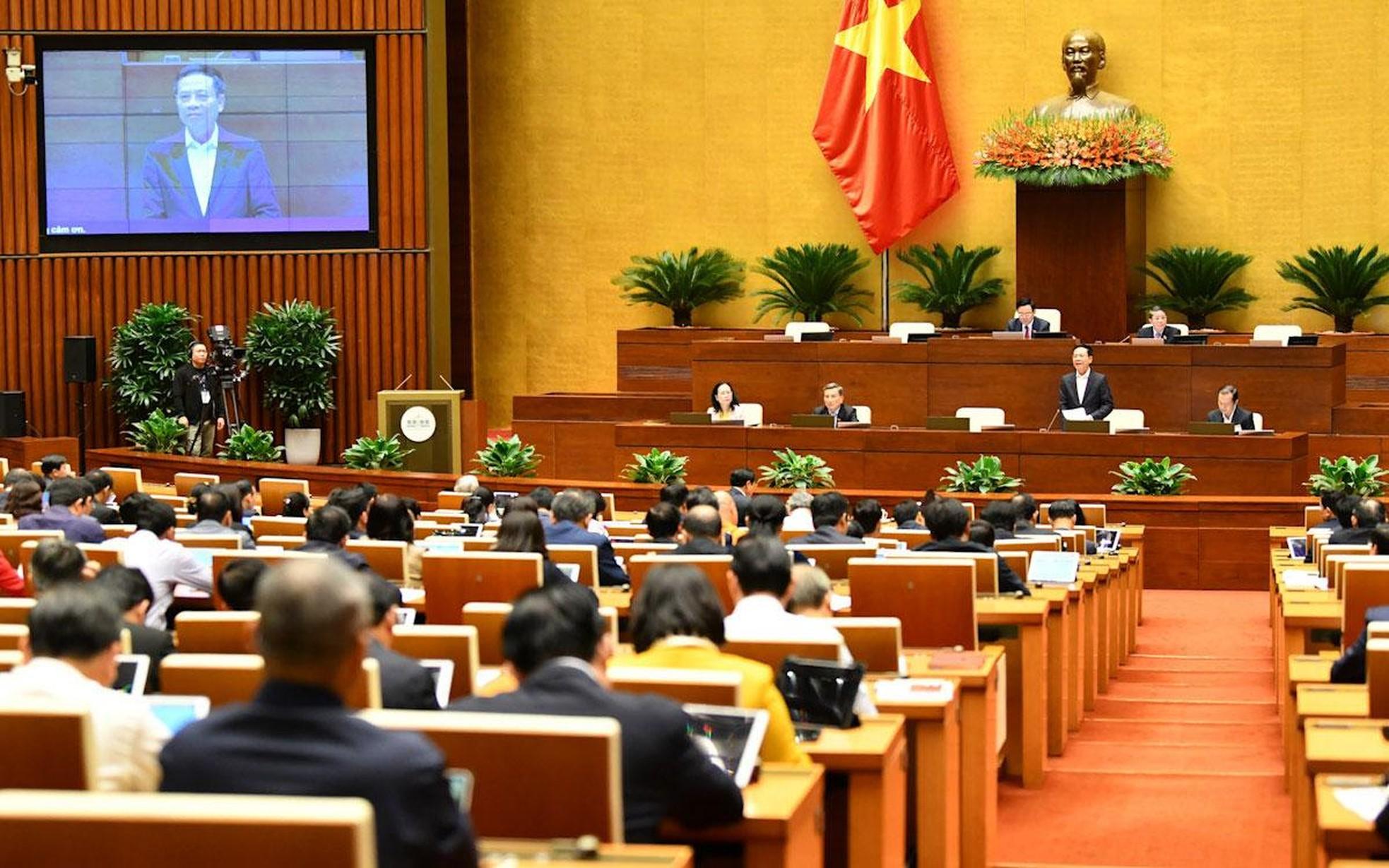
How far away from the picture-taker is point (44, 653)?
360 cm

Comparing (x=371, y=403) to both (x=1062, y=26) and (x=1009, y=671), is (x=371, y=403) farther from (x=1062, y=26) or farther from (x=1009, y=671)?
(x=1009, y=671)

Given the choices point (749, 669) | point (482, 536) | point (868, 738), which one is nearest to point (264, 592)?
point (749, 669)

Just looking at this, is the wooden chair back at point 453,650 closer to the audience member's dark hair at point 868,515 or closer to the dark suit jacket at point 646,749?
the dark suit jacket at point 646,749

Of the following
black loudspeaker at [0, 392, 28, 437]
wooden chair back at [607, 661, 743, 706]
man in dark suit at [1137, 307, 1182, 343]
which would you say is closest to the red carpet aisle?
wooden chair back at [607, 661, 743, 706]

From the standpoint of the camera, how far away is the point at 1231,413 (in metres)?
13.3

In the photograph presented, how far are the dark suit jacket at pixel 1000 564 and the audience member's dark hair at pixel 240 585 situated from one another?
2.76 m

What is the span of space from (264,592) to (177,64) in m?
15.8

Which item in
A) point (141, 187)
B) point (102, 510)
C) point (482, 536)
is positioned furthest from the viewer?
point (141, 187)

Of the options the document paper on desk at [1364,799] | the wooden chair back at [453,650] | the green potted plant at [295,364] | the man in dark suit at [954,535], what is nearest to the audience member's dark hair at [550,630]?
the wooden chair back at [453,650]

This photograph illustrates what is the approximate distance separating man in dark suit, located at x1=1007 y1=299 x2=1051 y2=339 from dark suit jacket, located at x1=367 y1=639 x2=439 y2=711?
11.1 metres

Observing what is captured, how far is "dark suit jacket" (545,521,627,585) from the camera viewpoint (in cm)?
791

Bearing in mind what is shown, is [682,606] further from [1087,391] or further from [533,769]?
[1087,391]

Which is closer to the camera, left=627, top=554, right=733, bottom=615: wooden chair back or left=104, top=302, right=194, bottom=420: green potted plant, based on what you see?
left=627, top=554, right=733, bottom=615: wooden chair back

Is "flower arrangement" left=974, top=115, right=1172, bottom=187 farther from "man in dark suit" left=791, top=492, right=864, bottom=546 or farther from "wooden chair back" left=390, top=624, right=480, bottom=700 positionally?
"wooden chair back" left=390, top=624, right=480, bottom=700
